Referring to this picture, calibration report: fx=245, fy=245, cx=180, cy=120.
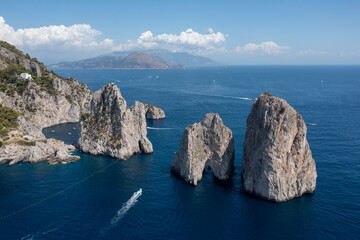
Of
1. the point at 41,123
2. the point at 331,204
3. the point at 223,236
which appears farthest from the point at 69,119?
the point at 331,204

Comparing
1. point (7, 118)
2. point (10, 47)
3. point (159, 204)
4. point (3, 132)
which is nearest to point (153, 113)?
point (7, 118)

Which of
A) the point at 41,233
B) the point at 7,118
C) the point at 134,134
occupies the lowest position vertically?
the point at 41,233

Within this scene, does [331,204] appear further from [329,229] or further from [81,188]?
[81,188]

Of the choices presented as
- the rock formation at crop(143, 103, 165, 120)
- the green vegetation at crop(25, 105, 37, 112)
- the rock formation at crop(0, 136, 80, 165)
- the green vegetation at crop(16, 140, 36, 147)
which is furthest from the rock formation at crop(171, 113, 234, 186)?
the green vegetation at crop(25, 105, 37, 112)

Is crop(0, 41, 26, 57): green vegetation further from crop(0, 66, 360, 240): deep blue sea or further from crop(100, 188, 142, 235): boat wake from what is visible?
crop(100, 188, 142, 235): boat wake

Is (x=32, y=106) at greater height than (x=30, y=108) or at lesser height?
greater

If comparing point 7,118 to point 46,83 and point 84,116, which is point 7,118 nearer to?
point 84,116
